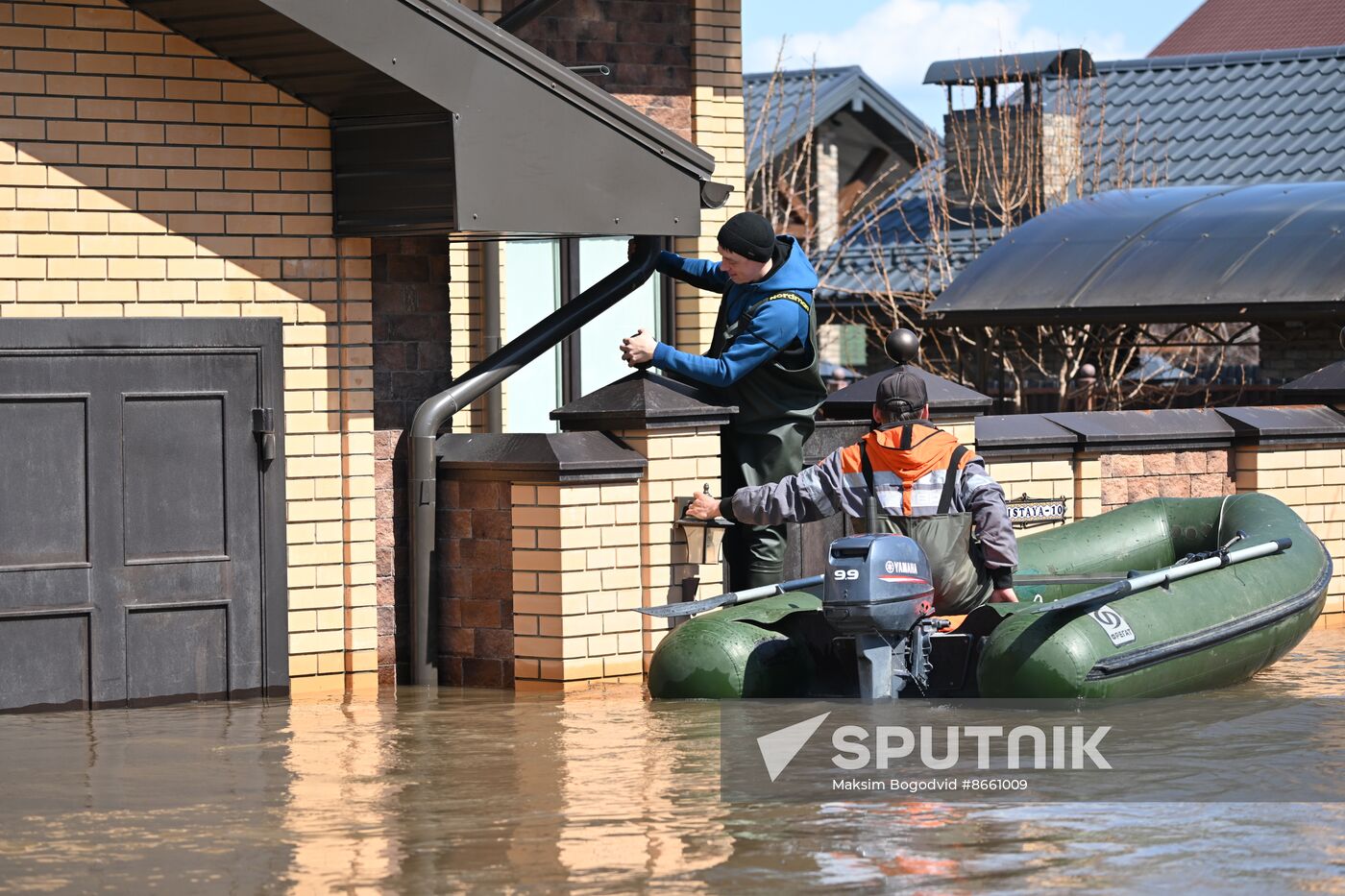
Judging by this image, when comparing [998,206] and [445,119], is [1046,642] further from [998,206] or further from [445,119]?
[998,206]

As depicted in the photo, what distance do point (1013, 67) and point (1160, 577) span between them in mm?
20744

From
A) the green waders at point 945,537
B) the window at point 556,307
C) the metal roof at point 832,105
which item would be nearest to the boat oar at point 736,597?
the green waders at point 945,537

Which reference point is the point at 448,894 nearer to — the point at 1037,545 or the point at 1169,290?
the point at 1037,545

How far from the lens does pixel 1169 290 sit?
63.7 feet

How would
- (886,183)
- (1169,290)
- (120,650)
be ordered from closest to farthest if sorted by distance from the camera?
1. (120,650)
2. (1169,290)
3. (886,183)

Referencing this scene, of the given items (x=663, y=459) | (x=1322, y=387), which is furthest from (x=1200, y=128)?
(x=663, y=459)

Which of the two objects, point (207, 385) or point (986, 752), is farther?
point (207, 385)

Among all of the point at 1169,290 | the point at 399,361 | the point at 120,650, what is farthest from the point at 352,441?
the point at 1169,290

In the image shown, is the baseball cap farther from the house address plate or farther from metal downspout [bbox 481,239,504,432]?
metal downspout [bbox 481,239,504,432]

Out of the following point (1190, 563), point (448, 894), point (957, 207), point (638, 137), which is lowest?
point (448, 894)

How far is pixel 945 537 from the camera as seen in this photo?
9.21 metres

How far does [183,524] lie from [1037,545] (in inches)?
164

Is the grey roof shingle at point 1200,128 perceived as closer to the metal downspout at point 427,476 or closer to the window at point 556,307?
the window at point 556,307

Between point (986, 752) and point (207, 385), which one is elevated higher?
point (207, 385)
